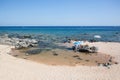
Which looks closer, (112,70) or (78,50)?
(112,70)

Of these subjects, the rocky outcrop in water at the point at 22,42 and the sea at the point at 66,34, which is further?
the sea at the point at 66,34

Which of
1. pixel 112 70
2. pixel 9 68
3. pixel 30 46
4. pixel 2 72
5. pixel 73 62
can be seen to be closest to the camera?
pixel 2 72

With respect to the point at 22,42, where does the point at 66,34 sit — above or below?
below

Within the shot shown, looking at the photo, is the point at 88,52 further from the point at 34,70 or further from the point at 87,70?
the point at 34,70

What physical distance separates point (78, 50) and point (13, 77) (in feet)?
53.2

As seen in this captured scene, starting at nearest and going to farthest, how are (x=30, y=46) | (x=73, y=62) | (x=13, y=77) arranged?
(x=13, y=77)
(x=73, y=62)
(x=30, y=46)

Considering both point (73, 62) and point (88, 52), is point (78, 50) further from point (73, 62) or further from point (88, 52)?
point (73, 62)

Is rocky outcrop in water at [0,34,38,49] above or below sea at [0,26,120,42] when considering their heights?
above

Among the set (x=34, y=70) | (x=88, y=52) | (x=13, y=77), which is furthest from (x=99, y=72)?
(x=88, y=52)

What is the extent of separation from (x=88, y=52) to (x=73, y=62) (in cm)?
687

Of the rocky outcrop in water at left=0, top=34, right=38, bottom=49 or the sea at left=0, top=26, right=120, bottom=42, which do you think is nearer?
the rocky outcrop in water at left=0, top=34, right=38, bottom=49

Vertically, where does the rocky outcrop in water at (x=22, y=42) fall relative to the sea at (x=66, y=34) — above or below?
above

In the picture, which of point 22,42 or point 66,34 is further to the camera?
point 66,34

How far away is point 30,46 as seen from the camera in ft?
107
